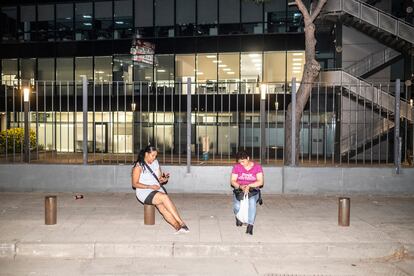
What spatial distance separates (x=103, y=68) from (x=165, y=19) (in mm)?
5169

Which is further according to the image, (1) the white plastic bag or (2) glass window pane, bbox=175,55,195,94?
(2) glass window pane, bbox=175,55,195,94

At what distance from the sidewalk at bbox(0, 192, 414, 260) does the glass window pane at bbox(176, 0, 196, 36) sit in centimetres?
1831

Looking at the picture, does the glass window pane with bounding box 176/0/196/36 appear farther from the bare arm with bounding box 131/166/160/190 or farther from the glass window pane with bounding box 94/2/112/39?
the bare arm with bounding box 131/166/160/190

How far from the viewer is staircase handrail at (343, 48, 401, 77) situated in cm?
2147

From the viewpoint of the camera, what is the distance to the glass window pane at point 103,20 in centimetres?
2766

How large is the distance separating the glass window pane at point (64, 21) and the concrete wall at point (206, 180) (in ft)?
60.3

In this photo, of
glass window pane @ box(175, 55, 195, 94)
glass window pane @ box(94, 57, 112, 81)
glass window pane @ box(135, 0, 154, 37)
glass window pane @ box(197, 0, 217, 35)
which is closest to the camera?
glass window pane @ box(197, 0, 217, 35)

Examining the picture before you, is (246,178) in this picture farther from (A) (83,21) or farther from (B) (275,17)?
(A) (83,21)

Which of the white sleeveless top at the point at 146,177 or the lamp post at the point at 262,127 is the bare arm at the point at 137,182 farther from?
the lamp post at the point at 262,127

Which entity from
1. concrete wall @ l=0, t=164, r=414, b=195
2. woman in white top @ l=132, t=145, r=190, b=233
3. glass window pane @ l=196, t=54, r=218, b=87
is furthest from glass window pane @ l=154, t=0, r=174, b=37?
woman in white top @ l=132, t=145, r=190, b=233

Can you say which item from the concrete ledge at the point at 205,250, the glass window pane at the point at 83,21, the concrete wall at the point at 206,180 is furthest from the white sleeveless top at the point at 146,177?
the glass window pane at the point at 83,21

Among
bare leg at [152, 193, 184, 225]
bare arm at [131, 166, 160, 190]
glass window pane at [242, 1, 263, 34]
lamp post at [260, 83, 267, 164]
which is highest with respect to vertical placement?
glass window pane at [242, 1, 263, 34]

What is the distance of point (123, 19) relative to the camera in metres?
27.4

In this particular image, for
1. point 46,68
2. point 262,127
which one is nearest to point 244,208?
point 262,127
